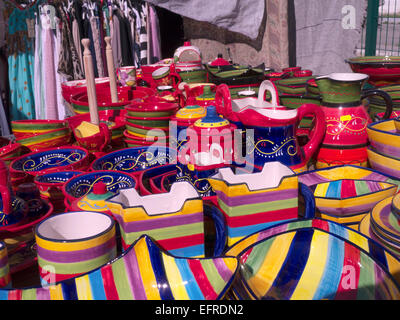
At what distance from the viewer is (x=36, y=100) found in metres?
3.49

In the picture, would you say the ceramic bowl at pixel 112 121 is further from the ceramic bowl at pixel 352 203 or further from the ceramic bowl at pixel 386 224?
the ceramic bowl at pixel 386 224

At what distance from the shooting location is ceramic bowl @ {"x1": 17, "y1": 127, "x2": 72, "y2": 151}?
128 centimetres

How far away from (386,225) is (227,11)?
3.20 metres

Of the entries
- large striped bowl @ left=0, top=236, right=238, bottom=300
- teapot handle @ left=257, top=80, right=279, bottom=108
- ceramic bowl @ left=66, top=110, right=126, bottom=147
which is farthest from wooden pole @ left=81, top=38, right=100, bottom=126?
large striped bowl @ left=0, top=236, right=238, bottom=300

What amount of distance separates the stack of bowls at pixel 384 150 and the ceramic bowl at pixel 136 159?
22.3 inches

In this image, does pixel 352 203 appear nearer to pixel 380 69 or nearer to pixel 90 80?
pixel 380 69

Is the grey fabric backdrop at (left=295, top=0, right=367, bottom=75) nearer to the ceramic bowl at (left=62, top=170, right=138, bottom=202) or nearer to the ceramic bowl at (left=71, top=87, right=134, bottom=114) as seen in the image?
the ceramic bowl at (left=71, top=87, right=134, bottom=114)

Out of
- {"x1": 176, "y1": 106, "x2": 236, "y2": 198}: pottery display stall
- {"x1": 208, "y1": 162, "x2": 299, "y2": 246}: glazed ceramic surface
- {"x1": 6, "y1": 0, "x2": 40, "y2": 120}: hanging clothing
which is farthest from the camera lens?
{"x1": 6, "y1": 0, "x2": 40, "y2": 120}: hanging clothing

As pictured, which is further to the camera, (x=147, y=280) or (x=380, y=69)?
(x=380, y=69)

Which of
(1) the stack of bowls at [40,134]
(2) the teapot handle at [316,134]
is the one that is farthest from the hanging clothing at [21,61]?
(2) the teapot handle at [316,134]

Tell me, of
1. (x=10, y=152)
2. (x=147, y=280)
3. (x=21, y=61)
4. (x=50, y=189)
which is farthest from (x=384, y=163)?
(x=21, y=61)

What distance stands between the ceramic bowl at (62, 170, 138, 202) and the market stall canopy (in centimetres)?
283

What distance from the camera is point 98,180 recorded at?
1010 mm

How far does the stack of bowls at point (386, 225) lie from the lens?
26.3 inches
